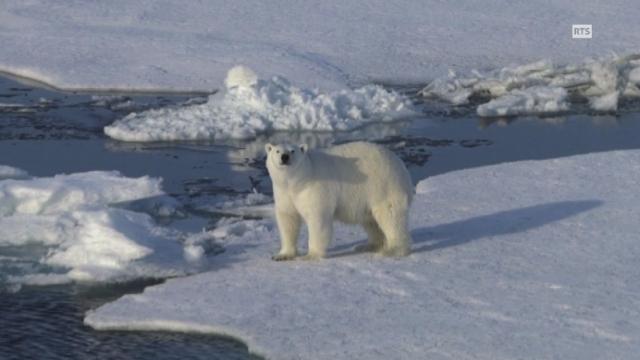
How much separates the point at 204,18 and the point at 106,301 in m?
11.9

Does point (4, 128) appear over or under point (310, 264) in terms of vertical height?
over

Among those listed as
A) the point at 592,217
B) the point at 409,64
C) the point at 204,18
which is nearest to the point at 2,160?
the point at 592,217

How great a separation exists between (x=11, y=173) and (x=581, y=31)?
10527 mm

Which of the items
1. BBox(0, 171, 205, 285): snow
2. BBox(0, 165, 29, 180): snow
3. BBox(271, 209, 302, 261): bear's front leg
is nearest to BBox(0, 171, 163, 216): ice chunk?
BBox(0, 171, 205, 285): snow

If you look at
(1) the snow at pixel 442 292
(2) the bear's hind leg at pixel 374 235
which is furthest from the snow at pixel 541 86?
(2) the bear's hind leg at pixel 374 235

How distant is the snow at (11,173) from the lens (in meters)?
9.87

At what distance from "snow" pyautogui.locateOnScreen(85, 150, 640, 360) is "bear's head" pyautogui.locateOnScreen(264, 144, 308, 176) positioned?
0.59 m

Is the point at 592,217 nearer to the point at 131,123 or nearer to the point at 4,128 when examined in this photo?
the point at 131,123

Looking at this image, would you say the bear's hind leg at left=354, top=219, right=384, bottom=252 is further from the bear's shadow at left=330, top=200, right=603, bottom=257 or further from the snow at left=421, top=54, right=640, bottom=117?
the snow at left=421, top=54, right=640, bottom=117

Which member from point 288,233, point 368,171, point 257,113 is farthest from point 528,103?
point 288,233

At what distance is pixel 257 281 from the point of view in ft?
23.7

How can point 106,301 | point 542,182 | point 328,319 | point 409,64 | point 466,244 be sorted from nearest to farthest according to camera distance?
point 328,319
point 106,301
point 466,244
point 542,182
point 409,64

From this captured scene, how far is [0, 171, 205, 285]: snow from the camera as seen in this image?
7559 mm

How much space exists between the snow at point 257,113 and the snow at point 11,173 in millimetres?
1976
